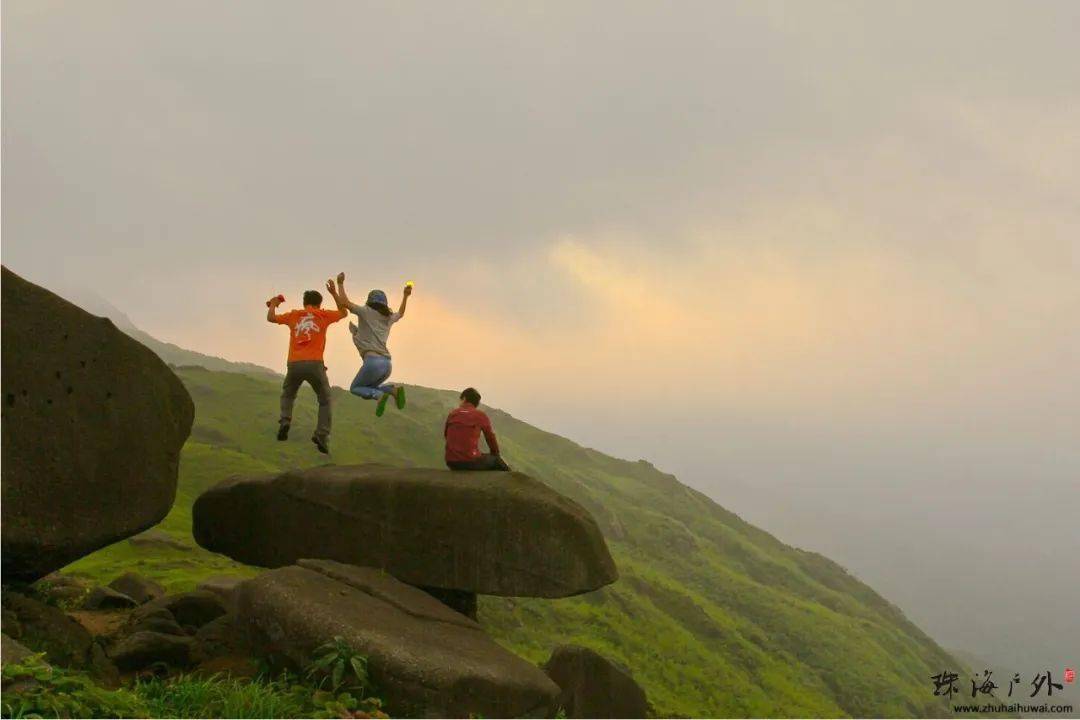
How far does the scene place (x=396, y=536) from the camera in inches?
650

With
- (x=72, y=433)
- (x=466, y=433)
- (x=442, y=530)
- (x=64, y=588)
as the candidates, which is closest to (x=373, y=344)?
(x=466, y=433)

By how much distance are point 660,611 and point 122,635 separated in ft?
158

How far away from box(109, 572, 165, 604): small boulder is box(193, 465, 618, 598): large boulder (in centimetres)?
420

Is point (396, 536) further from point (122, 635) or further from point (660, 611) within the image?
point (660, 611)

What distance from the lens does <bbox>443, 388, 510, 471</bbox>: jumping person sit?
17172 mm

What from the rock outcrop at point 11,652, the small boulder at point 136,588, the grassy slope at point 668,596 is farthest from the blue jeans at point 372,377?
the grassy slope at point 668,596

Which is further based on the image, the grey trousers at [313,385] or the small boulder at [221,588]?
the small boulder at [221,588]

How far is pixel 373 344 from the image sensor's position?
16.6 metres

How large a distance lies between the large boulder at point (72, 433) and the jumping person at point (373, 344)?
393 centimetres

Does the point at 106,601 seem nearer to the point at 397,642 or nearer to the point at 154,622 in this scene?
the point at 154,622

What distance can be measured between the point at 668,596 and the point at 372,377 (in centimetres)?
5170

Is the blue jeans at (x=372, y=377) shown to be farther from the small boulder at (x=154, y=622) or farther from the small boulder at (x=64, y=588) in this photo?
the small boulder at (x=64, y=588)

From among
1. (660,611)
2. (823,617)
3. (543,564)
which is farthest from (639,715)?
(823,617)

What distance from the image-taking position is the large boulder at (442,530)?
1577 cm
